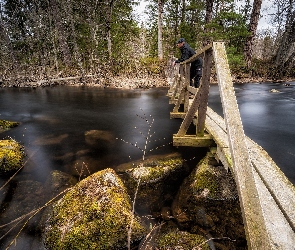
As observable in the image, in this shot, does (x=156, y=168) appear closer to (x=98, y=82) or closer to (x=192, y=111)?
(x=192, y=111)

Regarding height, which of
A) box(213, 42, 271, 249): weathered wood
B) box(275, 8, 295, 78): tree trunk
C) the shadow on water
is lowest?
the shadow on water

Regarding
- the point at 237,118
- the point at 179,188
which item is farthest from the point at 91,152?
the point at 237,118

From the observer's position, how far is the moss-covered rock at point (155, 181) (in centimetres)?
377

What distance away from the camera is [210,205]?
3.54m

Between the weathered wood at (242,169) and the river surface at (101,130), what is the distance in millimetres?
812

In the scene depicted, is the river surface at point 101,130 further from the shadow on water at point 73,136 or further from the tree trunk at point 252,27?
the tree trunk at point 252,27

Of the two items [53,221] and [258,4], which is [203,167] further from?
[258,4]

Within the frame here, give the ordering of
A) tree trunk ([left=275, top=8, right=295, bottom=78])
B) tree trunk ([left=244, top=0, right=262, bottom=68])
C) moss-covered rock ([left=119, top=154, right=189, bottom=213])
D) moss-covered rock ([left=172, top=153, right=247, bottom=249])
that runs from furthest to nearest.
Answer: tree trunk ([left=275, top=8, right=295, bottom=78]) → tree trunk ([left=244, top=0, right=262, bottom=68]) → moss-covered rock ([left=119, top=154, right=189, bottom=213]) → moss-covered rock ([left=172, top=153, right=247, bottom=249])

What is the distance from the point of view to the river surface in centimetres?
488

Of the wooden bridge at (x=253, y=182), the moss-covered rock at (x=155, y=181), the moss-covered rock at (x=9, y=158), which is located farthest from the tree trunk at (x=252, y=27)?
the moss-covered rock at (x=9, y=158)

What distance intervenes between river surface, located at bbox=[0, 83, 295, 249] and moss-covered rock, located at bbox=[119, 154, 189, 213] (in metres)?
0.57

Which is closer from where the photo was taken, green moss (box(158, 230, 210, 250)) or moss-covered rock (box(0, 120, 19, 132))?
green moss (box(158, 230, 210, 250))

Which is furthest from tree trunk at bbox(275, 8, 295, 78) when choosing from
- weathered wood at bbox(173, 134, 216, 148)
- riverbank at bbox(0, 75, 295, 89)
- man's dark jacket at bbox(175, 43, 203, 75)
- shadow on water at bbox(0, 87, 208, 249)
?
weathered wood at bbox(173, 134, 216, 148)

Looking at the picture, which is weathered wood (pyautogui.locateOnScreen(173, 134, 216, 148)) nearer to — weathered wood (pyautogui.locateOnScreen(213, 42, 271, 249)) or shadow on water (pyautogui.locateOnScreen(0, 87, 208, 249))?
shadow on water (pyautogui.locateOnScreen(0, 87, 208, 249))
